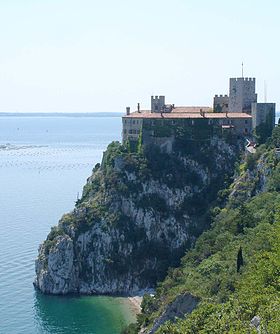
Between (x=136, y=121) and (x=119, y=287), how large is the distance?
851 inches

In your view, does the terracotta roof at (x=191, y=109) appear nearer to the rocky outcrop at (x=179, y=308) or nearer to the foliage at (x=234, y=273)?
the foliage at (x=234, y=273)

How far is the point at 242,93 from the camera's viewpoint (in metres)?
86.2

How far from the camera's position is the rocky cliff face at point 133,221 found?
241ft

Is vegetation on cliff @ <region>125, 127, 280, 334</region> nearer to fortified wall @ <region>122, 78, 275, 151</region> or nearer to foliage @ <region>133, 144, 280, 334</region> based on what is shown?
foliage @ <region>133, 144, 280, 334</region>

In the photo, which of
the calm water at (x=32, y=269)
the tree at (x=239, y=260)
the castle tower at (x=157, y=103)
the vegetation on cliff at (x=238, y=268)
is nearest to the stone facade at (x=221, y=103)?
the castle tower at (x=157, y=103)

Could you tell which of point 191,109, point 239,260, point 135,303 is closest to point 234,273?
point 239,260

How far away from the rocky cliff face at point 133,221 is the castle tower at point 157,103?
28.8 feet

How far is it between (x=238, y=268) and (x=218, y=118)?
115 feet

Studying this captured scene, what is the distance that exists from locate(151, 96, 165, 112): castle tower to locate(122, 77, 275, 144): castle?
0.18 m

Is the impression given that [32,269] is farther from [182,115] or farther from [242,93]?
[242,93]

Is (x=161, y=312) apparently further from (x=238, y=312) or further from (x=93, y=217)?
(x=93, y=217)

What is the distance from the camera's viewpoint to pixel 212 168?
8088 centimetres

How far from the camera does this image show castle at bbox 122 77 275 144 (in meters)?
82.4

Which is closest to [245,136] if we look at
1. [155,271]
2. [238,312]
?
[155,271]
